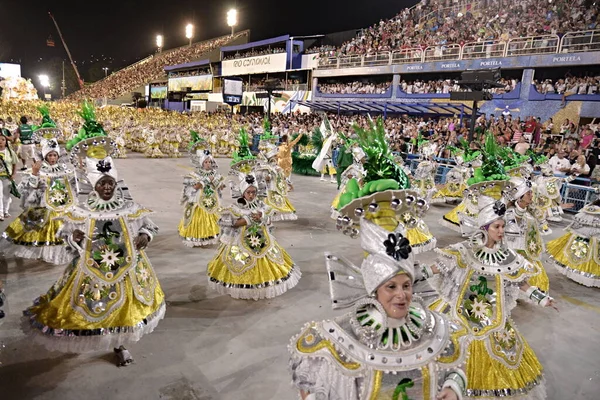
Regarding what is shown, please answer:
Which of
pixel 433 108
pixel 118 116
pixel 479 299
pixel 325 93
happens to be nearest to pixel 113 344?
pixel 479 299

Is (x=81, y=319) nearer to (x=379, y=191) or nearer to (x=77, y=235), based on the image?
(x=77, y=235)

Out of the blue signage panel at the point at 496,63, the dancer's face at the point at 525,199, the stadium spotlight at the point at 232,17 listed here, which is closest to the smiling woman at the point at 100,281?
the dancer's face at the point at 525,199

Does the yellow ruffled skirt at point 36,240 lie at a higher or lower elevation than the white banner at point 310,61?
lower

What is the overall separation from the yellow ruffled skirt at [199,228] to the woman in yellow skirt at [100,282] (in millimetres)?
3588

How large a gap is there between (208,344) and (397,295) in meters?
2.97

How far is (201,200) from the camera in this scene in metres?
7.59

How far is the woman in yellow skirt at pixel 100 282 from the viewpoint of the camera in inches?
140

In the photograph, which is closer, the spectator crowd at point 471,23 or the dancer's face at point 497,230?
the dancer's face at point 497,230

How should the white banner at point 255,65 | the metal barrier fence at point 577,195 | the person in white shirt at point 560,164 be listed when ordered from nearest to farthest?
the metal barrier fence at point 577,195
the person in white shirt at point 560,164
the white banner at point 255,65

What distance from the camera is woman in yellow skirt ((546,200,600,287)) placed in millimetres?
6473

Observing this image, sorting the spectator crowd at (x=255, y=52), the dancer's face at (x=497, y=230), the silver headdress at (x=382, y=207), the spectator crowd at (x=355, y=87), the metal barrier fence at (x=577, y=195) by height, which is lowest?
the metal barrier fence at (x=577, y=195)

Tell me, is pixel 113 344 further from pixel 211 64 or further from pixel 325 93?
pixel 211 64

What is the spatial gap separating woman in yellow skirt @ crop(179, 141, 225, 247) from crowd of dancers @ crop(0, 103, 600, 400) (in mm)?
21

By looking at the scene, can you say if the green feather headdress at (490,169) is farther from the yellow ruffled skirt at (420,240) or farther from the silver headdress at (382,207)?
the yellow ruffled skirt at (420,240)
